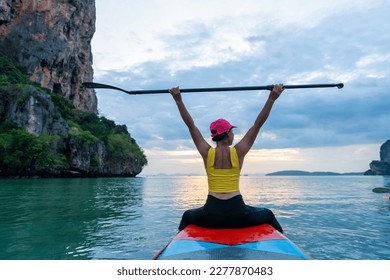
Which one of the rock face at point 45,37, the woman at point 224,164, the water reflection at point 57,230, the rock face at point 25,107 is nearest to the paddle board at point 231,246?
the woman at point 224,164

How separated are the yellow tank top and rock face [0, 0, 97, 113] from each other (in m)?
63.9

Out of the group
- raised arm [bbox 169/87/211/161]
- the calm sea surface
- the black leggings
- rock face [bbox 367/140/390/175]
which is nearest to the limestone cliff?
the calm sea surface

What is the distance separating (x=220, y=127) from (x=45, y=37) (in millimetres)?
68184

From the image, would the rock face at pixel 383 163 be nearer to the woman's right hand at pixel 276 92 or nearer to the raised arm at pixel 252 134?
the woman's right hand at pixel 276 92

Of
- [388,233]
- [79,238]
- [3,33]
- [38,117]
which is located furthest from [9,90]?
[388,233]

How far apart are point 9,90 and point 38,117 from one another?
519 cm

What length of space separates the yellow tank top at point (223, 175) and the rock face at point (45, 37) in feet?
210

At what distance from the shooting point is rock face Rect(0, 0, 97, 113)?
59.0m

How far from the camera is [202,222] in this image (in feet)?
14.6

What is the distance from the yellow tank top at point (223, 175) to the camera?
157 inches

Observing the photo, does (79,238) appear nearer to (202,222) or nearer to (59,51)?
(202,222)

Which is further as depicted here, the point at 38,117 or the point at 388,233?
Result: the point at 38,117

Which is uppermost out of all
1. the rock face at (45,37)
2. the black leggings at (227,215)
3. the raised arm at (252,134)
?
the rock face at (45,37)

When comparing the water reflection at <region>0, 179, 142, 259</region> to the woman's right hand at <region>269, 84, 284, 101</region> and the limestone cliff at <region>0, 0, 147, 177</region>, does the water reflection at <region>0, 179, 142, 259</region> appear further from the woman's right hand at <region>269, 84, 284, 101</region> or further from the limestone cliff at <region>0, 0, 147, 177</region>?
the limestone cliff at <region>0, 0, 147, 177</region>
